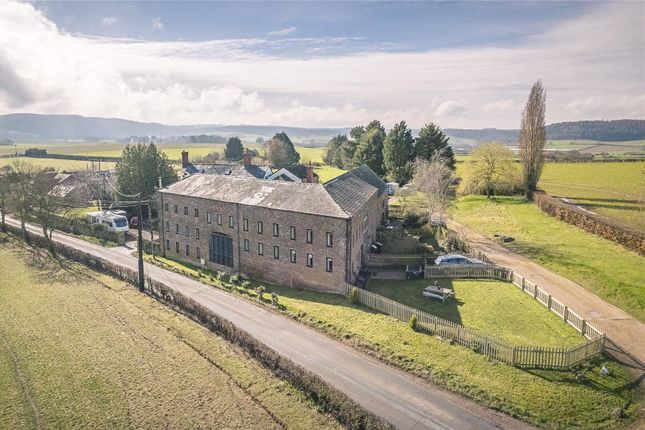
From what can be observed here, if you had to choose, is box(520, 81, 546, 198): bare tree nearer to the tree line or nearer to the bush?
the tree line

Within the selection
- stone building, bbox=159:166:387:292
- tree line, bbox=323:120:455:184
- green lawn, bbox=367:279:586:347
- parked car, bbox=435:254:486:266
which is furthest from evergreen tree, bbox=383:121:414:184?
green lawn, bbox=367:279:586:347

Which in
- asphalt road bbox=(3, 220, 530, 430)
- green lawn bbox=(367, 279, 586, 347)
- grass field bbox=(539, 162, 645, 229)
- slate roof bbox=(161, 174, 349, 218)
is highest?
slate roof bbox=(161, 174, 349, 218)

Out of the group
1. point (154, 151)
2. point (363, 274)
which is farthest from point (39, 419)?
point (154, 151)

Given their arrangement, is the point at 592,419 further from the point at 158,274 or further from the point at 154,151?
the point at 154,151

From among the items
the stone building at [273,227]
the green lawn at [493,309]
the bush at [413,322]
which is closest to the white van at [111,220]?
the stone building at [273,227]

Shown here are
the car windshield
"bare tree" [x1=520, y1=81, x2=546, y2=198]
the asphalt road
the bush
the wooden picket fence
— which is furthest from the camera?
"bare tree" [x1=520, y1=81, x2=546, y2=198]

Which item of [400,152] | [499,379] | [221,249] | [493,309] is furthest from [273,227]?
[400,152]

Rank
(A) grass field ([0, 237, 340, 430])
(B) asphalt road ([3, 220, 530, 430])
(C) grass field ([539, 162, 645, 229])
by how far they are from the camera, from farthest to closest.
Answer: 1. (C) grass field ([539, 162, 645, 229])
2. (A) grass field ([0, 237, 340, 430])
3. (B) asphalt road ([3, 220, 530, 430])
